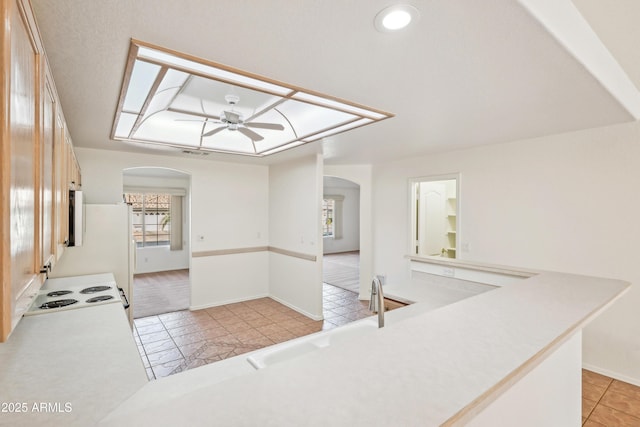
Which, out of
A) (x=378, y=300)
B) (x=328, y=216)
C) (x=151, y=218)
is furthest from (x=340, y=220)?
(x=378, y=300)

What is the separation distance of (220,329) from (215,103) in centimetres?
278

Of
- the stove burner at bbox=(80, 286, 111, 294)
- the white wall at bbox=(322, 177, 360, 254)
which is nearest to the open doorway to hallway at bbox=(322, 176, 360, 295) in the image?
the white wall at bbox=(322, 177, 360, 254)

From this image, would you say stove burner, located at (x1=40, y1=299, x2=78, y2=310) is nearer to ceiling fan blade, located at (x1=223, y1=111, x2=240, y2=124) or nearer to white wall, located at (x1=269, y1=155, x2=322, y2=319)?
ceiling fan blade, located at (x1=223, y1=111, x2=240, y2=124)

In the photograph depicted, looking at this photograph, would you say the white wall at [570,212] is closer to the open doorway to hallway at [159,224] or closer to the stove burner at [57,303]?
the stove burner at [57,303]

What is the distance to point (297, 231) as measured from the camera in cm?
480

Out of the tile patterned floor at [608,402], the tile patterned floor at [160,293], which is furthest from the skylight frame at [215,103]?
the tile patterned floor at [608,402]

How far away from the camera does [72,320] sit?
2031 mm

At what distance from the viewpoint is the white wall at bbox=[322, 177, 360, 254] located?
11070 millimetres

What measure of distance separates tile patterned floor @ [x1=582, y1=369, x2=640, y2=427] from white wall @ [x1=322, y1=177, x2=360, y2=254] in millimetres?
8501

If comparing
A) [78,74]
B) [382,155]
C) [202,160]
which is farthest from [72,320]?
[382,155]

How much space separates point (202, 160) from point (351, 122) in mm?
2905

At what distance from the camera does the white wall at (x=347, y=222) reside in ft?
36.3

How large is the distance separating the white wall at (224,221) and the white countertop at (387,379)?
3852mm

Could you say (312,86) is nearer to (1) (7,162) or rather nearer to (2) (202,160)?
(1) (7,162)
